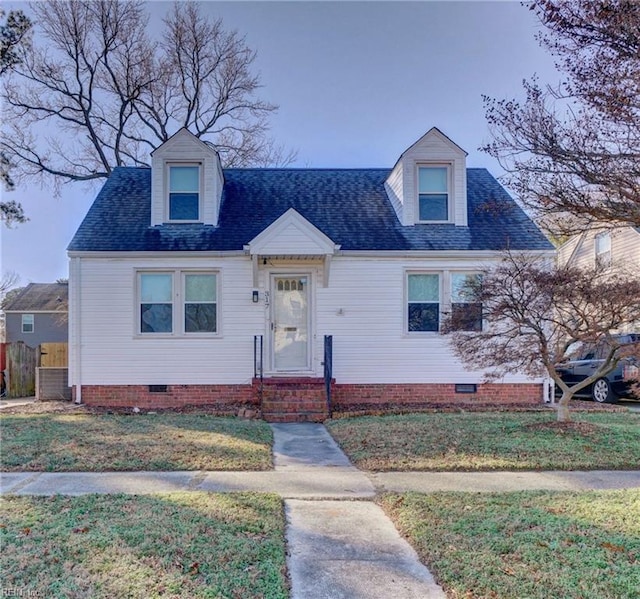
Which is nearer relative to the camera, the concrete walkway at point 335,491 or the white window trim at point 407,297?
the concrete walkway at point 335,491

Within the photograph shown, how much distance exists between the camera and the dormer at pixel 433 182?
11.3 metres

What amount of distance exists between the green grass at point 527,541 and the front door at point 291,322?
256 inches

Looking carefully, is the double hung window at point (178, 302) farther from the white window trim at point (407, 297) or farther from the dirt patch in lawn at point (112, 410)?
the white window trim at point (407, 297)

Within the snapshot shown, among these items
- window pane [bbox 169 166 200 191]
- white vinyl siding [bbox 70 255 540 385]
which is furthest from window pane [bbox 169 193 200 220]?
white vinyl siding [bbox 70 255 540 385]

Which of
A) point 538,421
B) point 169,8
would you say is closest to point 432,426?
point 538,421

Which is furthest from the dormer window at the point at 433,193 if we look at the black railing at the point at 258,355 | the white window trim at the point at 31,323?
the white window trim at the point at 31,323

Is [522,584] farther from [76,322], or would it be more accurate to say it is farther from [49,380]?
[49,380]

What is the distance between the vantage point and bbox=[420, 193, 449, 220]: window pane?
11516 mm

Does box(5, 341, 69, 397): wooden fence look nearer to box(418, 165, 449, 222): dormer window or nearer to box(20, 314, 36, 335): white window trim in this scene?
box(418, 165, 449, 222): dormer window

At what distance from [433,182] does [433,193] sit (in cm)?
26

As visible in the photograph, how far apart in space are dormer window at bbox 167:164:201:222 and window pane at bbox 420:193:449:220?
521 centimetres

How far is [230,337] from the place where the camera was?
10688 mm

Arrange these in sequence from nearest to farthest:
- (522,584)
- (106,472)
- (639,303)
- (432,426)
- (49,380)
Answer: (522,584)
(106,472)
(639,303)
(432,426)
(49,380)

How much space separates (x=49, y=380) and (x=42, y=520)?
8.91 metres
